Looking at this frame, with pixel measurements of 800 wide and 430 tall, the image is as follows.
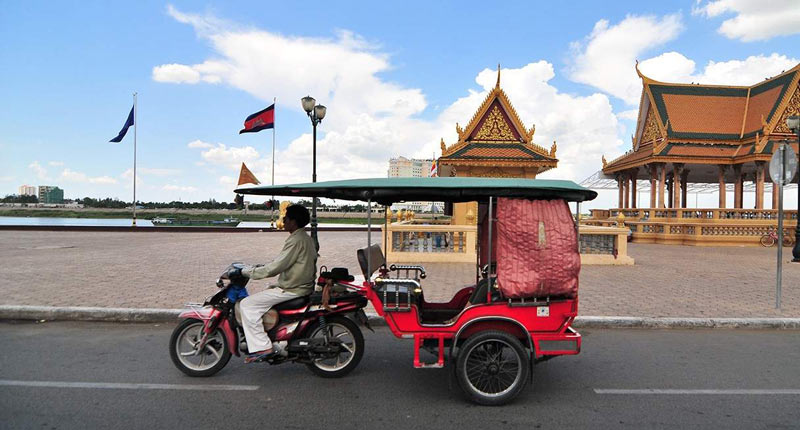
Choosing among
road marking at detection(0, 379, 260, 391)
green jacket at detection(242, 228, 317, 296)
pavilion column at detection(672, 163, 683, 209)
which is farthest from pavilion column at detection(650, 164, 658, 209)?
road marking at detection(0, 379, 260, 391)

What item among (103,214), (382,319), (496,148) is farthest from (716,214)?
(103,214)

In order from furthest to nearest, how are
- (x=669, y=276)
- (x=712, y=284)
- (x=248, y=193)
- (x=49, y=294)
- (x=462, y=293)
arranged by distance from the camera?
(x=669, y=276) → (x=712, y=284) → (x=49, y=294) → (x=462, y=293) → (x=248, y=193)

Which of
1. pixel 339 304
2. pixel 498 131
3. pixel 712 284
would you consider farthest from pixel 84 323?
pixel 498 131

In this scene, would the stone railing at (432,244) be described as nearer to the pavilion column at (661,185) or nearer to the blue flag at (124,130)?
the pavilion column at (661,185)

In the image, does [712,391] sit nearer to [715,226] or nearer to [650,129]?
[715,226]

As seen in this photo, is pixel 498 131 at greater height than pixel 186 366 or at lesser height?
greater

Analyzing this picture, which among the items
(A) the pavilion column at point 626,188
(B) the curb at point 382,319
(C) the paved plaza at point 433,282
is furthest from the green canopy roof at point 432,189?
(A) the pavilion column at point 626,188

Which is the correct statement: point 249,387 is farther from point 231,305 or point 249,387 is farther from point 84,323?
point 84,323

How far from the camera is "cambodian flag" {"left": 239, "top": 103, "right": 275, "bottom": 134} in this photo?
789 inches

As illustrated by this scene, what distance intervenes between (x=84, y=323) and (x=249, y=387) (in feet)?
12.4

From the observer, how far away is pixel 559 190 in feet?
12.9

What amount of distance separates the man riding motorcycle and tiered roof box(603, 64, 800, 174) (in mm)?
23911

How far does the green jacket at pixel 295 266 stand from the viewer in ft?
14.4

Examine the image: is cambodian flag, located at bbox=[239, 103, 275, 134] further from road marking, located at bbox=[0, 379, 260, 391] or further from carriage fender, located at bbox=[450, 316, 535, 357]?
carriage fender, located at bbox=[450, 316, 535, 357]
